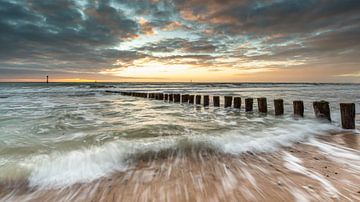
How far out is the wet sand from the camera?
2645mm

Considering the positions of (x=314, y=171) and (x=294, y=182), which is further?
(x=314, y=171)

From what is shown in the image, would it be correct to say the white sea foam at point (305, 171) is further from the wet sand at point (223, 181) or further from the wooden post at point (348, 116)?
the wooden post at point (348, 116)

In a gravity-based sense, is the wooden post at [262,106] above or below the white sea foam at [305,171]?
above

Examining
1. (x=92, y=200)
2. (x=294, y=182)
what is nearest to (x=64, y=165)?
(x=92, y=200)

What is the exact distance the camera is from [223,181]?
3043 mm

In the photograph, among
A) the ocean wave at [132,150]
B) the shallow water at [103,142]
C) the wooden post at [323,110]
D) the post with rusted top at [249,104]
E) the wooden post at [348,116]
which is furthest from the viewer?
the post with rusted top at [249,104]

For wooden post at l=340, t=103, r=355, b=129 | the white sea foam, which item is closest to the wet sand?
the white sea foam

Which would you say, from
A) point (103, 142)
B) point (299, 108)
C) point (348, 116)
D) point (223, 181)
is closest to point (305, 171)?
point (223, 181)

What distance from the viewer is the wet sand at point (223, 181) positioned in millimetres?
2645

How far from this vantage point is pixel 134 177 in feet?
10.5

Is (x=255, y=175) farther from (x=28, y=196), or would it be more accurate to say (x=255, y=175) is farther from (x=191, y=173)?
(x=28, y=196)

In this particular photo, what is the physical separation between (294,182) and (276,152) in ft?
4.89

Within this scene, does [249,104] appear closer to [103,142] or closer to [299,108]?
[299,108]

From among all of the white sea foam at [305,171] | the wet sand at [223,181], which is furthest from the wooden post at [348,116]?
the white sea foam at [305,171]
